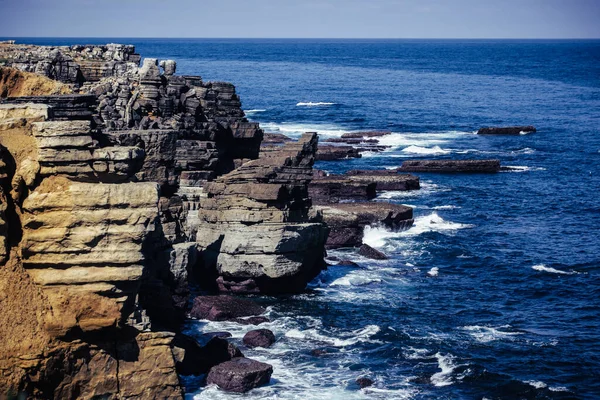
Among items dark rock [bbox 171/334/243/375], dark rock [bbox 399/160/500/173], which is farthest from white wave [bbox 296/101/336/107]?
dark rock [bbox 171/334/243/375]

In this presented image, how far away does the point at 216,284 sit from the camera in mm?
38969

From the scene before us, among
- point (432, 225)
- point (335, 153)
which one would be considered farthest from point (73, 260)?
point (335, 153)

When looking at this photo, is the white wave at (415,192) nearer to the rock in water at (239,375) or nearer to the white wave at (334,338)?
the white wave at (334,338)

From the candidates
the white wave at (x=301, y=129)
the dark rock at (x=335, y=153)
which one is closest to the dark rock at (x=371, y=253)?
the dark rock at (x=335, y=153)

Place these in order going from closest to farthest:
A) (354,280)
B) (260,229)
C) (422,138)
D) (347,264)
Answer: (260,229) < (354,280) < (347,264) < (422,138)

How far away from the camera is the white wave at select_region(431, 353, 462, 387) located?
29234 mm

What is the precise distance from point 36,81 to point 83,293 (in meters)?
12.7

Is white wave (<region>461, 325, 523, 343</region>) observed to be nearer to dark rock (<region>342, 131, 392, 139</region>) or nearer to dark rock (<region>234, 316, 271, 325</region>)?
dark rock (<region>234, 316, 271, 325</region>)

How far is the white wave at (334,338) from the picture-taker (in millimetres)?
32969

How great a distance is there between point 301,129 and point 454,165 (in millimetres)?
30735

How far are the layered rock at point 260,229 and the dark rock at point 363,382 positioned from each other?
10.1 m

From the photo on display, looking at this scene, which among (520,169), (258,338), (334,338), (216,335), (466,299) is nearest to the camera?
(258,338)

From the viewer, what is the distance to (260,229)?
37.9 m

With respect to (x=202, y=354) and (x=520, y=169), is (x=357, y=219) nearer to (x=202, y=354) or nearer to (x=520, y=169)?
(x=202, y=354)
